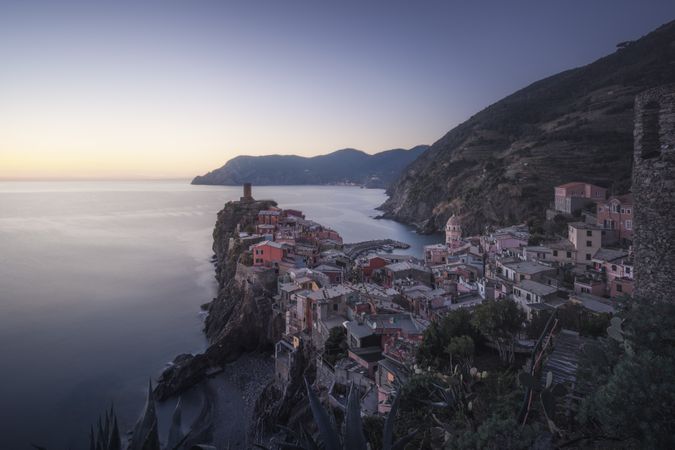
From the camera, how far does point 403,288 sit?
17.7 meters

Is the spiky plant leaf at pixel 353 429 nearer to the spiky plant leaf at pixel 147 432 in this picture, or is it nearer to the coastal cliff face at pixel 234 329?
the spiky plant leaf at pixel 147 432

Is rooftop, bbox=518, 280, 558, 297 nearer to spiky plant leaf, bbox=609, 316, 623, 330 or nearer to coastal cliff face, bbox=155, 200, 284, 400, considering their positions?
coastal cliff face, bbox=155, 200, 284, 400

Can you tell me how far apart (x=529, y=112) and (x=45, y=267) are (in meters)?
64.9

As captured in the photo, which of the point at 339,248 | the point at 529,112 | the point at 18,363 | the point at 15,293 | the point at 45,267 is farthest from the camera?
the point at 529,112

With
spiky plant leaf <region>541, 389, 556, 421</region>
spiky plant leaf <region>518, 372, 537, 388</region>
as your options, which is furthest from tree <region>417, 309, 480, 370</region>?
spiky plant leaf <region>518, 372, 537, 388</region>

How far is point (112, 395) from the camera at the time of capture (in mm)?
14305

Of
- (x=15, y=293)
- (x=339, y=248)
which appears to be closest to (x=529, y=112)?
(x=339, y=248)

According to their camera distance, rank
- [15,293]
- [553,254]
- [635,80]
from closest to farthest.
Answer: [553,254]
[15,293]
[635,80]

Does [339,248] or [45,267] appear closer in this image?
[339,248]

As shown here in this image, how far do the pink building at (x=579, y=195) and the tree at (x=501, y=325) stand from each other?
22463 millimetres

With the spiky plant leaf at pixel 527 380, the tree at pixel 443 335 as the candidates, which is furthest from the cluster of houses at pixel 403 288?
the spiky plant leaf at pixel 527 380

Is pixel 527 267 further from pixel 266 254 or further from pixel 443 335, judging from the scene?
pixel 266 254

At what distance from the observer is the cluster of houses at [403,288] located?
1116 centimetres

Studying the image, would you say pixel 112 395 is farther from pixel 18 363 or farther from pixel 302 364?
pixel 302 364
